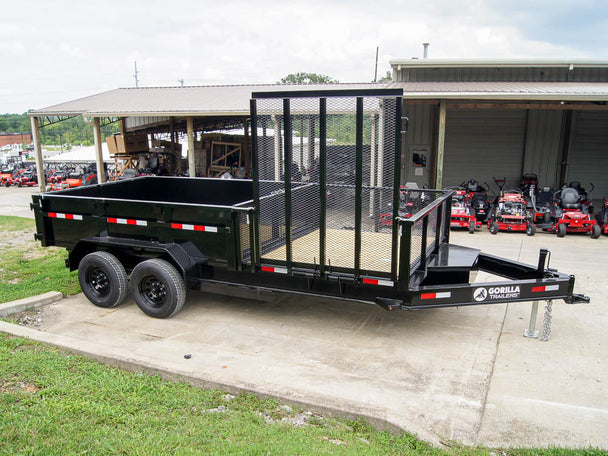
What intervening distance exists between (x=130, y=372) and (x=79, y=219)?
9.07 ft

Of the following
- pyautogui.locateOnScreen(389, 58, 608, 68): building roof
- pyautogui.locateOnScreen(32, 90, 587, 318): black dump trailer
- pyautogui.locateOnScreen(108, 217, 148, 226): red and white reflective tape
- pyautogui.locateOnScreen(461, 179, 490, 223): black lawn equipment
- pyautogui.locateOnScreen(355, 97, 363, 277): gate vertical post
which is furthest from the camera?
pyautogui.locateOnScreen(389, 58, 608, 68): building roof

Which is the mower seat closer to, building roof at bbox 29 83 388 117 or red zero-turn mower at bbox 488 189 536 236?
red zero-turn mower at bbox 488 189 536 236

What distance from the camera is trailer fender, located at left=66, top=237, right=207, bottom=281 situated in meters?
5.90

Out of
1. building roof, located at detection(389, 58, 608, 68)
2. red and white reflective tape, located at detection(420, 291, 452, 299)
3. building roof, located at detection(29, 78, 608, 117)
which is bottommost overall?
red and white reflective tape, located at detection(420, 291, 452, 299)

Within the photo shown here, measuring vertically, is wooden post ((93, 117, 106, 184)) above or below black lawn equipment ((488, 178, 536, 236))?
above

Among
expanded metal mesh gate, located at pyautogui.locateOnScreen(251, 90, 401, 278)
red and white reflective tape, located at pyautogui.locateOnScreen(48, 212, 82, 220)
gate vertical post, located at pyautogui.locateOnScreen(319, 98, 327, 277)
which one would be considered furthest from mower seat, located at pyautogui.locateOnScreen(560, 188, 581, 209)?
red and white reflective tape, located at pyautogui.locateOnScreen(48, 212, 82, 220)

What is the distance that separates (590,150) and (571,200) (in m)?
5.92

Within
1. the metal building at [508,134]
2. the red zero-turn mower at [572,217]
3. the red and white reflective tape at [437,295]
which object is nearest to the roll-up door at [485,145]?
the metal building at [508,134]

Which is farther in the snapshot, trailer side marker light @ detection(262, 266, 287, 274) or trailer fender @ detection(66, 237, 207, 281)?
trailer fender @ detection(66, 237, 207, 281)

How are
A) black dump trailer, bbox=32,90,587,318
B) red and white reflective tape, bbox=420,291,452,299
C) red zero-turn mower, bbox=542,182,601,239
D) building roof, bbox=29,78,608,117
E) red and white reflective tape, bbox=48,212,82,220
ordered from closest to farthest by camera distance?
black dump trailer, bbox=32,90,587,318 → red and white reflective tape, bbox=420,291,452,299 → red and white reflective tape, bbox=48,212,82,220 → red zero-turn mower, bbox=542,182,601,239 → building roof, bbox=29,78,608,117

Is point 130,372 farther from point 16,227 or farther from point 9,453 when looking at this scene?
point 16,227

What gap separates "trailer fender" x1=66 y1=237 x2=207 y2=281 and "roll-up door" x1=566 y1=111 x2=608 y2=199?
15.0 m

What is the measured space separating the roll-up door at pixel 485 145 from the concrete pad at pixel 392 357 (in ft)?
34.6

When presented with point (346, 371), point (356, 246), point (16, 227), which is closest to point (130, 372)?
point (346, 371)
